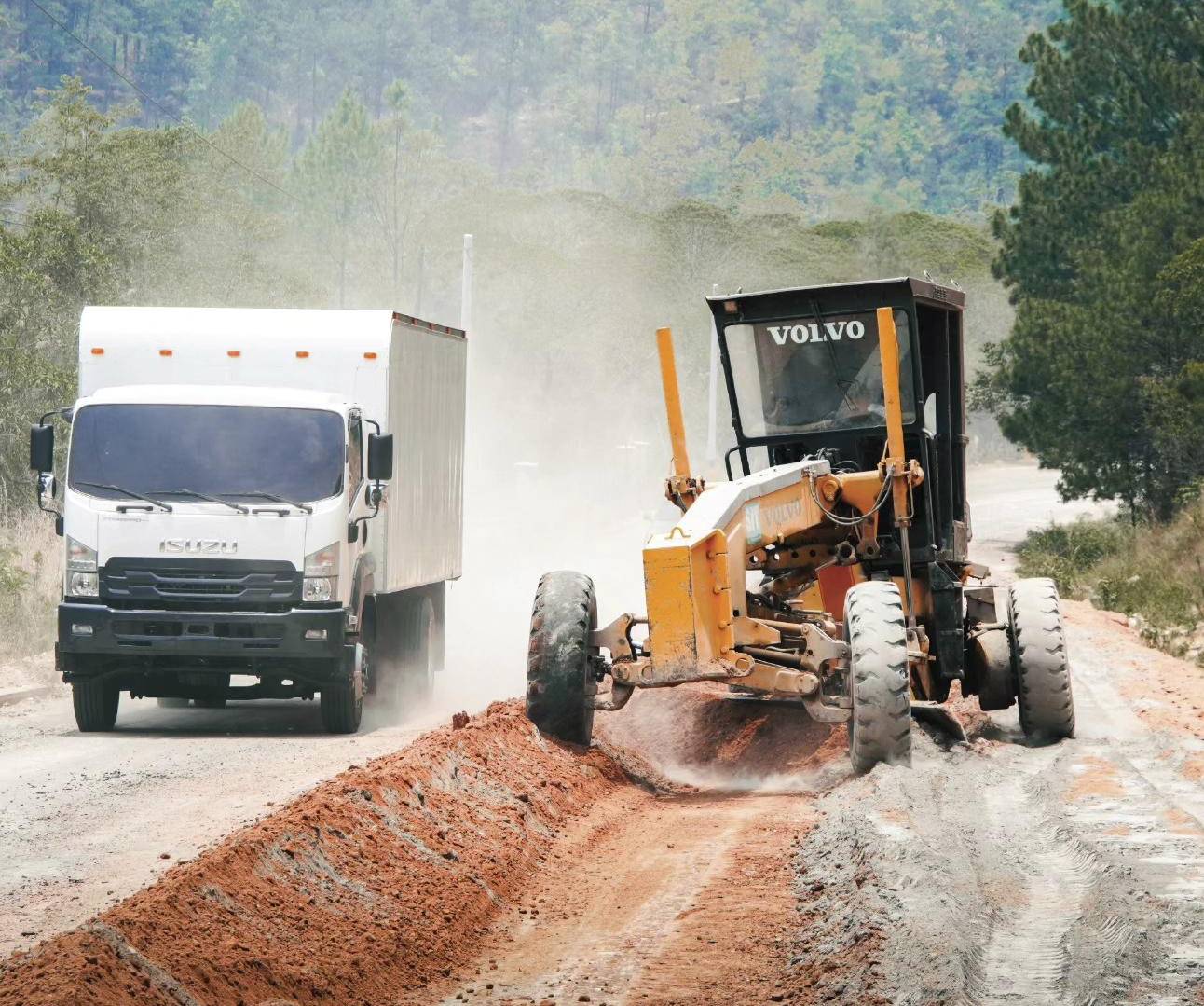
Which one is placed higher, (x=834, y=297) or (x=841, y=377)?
(x=834, y=297)

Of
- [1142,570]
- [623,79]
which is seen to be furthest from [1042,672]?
[623,79]

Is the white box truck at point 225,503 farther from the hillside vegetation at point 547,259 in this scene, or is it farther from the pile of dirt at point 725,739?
the hillside vegetation at point 547,259

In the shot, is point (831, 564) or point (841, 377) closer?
point (831, 564)

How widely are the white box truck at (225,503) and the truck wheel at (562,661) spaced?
3.21m

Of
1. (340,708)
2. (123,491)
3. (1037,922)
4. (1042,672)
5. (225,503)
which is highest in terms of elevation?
(123,491)

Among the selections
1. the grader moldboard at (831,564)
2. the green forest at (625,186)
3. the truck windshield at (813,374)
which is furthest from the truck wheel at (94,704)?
the green forest at (625,186)

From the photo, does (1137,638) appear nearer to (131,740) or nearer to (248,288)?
(131,740)

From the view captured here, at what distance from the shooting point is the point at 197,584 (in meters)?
15.1

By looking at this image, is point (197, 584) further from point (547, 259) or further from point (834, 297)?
point (547, 259)

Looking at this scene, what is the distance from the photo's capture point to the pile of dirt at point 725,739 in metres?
13.3

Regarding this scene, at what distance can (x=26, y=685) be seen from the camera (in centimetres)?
1883

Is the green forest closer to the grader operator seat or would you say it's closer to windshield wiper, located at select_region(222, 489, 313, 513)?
windshield wiper, located at select_region(222, 489, 313, 513)

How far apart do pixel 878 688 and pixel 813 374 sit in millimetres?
3049

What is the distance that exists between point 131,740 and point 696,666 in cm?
606
